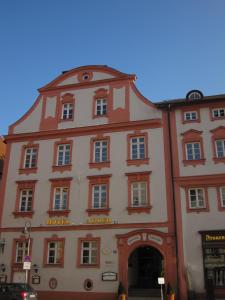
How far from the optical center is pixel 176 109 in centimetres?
2514

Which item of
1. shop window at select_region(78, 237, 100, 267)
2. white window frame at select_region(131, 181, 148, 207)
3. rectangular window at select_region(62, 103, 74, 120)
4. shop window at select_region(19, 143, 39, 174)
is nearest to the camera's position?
shop window at select_region(78, 237, 100, 267)

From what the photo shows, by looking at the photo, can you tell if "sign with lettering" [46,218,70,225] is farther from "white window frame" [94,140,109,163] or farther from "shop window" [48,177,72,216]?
"white window frame" [94,140,109,163]

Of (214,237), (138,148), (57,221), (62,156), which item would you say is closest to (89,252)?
(57,221)

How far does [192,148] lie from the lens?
2386 cm

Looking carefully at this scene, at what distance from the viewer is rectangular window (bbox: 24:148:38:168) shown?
87.7 feet

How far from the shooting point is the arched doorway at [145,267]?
2406 centimetres

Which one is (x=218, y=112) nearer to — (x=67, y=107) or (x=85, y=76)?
(x=85, y=76)

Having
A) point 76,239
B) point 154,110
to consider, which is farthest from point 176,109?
point 76,239

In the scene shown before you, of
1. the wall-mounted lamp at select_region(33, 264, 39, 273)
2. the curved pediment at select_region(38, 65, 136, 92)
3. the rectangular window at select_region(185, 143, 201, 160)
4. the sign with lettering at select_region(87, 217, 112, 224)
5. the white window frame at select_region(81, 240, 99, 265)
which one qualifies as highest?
the curved pediment at select_region(38, 65, 136, 92)

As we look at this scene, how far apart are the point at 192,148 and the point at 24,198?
12.3 metres

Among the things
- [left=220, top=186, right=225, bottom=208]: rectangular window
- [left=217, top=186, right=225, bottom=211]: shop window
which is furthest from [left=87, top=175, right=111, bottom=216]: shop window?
[left=220, top=186, right=225, bottom=208]: rectangular window

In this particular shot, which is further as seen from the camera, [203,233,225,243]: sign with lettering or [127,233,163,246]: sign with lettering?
[127,233,163,246]: sign with lettering

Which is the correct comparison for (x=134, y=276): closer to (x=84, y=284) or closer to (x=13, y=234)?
(x=84, y=284)

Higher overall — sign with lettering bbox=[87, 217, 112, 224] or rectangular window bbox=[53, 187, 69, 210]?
rectangular window bbox=[53, 187, 69, 210]
